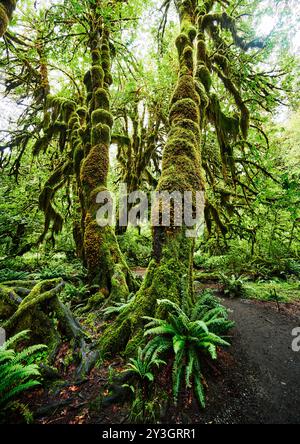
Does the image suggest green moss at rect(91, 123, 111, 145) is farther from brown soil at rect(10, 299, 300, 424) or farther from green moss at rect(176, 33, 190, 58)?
brown soil at rect(10, 299, 300, 424)

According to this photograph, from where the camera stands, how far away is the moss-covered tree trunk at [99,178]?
5686 millimetres

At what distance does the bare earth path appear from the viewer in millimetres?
2432

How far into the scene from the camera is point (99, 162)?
6434 millimetres

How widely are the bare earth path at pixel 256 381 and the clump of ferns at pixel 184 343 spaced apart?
0.76 feet

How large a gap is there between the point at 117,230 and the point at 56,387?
32.4 feet

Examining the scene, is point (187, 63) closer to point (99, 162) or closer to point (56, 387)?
point (99, 162)

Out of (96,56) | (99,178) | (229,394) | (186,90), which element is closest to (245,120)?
(186,90)

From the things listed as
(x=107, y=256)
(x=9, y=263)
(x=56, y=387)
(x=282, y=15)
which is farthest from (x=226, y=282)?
(x=9, y=263)

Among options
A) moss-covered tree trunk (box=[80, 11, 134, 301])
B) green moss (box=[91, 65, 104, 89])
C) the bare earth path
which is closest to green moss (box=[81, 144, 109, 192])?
moss-covered tree trunk (box=[80, 11, 134, 301])

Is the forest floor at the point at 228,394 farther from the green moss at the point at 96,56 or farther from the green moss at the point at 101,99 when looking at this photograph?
the green moss at the point at 96,56

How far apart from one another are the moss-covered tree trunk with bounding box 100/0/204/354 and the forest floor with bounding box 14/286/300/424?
1.79ft

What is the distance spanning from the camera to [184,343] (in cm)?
297

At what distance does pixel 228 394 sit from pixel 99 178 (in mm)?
5358

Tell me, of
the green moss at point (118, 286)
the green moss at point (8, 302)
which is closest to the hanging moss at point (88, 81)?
the green moss at point (118, 286)
